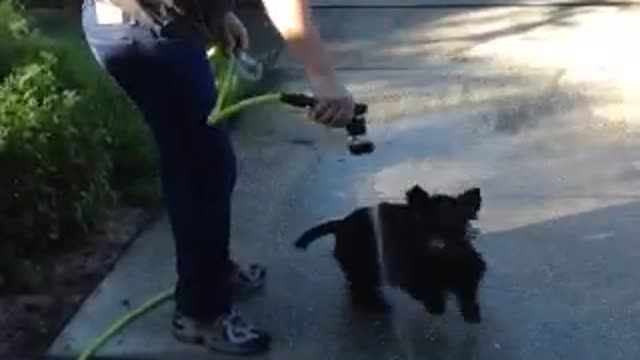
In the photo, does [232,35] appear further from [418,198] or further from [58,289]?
[58,289]

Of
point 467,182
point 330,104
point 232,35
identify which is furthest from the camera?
point 467,182

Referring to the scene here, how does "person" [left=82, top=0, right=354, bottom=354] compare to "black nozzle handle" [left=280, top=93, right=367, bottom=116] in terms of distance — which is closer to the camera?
"person" [left=82, top=0, right=354, bottom=354]

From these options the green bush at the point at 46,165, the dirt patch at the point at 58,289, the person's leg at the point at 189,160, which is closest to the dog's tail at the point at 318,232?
the person's leg at the point at 189,160

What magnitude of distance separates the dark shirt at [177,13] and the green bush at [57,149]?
41.9 inches

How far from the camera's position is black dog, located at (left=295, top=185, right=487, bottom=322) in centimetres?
454

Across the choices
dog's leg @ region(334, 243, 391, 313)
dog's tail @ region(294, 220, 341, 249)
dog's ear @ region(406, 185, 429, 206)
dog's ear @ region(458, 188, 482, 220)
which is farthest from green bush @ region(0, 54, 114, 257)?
dog's ear @ region(458, 188, 482, 220)

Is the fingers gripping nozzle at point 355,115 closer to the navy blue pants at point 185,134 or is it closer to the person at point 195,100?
the person at point 195,100

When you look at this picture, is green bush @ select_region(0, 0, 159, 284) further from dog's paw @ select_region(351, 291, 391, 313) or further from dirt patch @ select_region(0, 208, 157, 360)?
dog's paw @ select_region(351, 291, 391, 313)

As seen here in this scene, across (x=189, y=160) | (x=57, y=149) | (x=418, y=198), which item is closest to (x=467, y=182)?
(x=418, y=198)

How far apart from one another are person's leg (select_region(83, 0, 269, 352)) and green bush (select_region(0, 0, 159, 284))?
75 centimetres

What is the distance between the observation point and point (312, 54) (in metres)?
3.87

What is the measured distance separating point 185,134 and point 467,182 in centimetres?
204

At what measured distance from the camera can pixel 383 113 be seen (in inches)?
273

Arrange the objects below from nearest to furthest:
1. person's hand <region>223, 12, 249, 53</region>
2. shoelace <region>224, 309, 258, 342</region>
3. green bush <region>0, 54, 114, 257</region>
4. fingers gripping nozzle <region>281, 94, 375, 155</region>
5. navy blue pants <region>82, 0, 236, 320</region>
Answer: fingers gripping nozzle <region>281, 94, 375, 155</region>
navy blue pants <region>82, 0, 236, 320</region>
person's hand <region>223, 12, 249, 53</region>
shoelace <region>224, 309, 258, 342</region>
green bush <region>0, 54, 114, 257</region>
